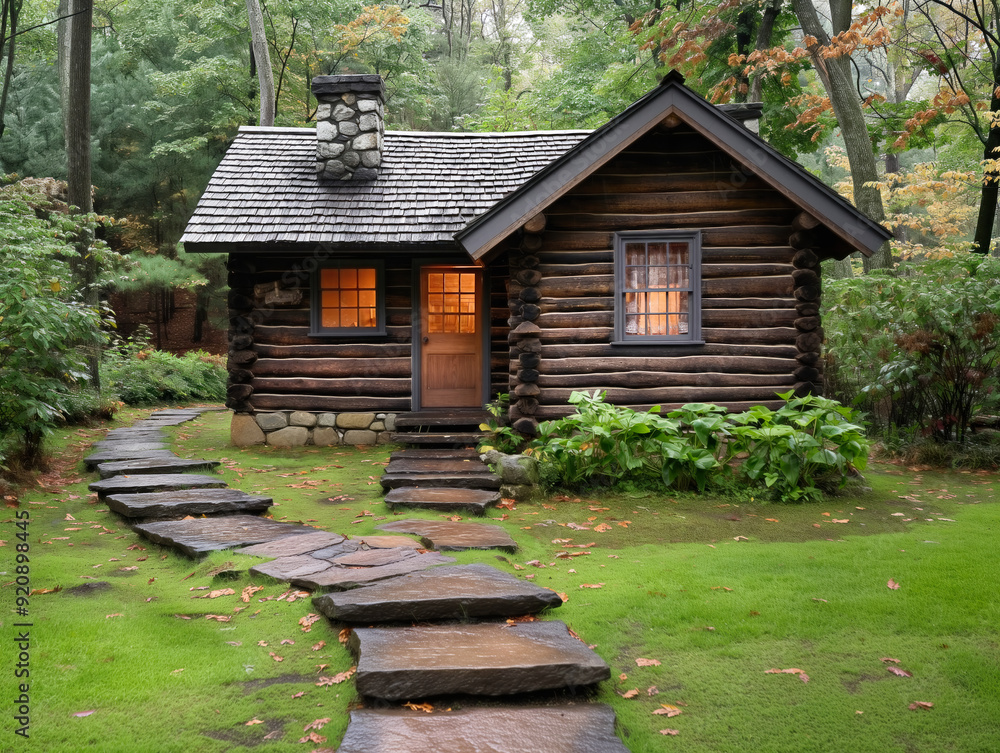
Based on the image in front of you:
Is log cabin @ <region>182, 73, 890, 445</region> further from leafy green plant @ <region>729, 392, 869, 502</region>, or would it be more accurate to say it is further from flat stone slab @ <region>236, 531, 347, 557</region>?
flat stone slab @ <region>236, 531, 347, 557</region>

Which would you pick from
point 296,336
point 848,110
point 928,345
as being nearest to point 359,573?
point 296,336

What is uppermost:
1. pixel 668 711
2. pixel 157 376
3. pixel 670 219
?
pixel 670 219

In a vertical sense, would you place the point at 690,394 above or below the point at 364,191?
below

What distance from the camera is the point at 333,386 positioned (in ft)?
37.0

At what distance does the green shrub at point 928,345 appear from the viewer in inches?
357

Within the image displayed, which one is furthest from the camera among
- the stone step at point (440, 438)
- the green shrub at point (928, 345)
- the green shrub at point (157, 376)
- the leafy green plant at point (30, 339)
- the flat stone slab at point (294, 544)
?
the green shrub at point (157, 376)

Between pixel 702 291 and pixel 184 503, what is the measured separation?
636 cm

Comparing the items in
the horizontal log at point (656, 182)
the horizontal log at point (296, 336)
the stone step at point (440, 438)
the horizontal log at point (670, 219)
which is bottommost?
the stone step at point (440, 438)

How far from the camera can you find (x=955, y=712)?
340cm

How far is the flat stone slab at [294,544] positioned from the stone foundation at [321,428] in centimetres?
537

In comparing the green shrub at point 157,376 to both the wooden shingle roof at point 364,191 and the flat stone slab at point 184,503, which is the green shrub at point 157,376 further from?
the flat stone slab at point 184,503

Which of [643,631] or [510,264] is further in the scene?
[510,264]

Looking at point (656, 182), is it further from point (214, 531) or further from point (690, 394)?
point (214, 531)

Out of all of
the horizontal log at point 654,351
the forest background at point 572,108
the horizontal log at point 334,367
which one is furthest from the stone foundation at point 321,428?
the horizontal log at point 654,351
